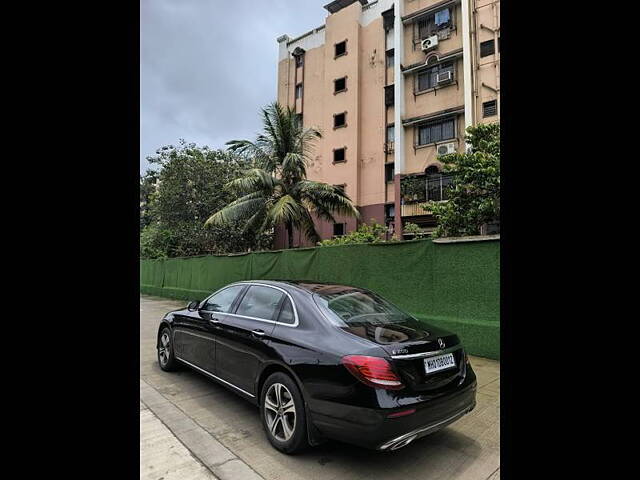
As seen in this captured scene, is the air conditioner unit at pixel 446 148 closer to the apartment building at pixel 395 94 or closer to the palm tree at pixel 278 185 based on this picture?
the apartment building at pixel 395 94

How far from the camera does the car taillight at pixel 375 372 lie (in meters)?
2.65

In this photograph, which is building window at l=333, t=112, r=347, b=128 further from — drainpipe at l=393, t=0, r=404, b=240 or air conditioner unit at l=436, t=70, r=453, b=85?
air conditioner unit at l=436, t=70, r=453, b=85

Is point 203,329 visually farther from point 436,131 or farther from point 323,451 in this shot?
point 436,131

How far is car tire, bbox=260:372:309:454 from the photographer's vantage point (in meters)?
2.97

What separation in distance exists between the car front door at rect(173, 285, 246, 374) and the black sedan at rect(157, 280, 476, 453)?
0.09m

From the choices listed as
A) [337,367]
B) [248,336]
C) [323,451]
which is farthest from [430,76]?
[323,451]

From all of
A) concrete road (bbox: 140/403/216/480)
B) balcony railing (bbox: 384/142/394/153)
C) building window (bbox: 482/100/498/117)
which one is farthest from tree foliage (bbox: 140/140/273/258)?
concrete road (bbox: 140/403/216/480)

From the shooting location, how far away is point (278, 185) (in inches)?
583

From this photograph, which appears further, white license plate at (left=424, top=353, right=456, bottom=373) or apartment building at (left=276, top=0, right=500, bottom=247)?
apartment building at (left=276, top=0, right=500, bottom=247)

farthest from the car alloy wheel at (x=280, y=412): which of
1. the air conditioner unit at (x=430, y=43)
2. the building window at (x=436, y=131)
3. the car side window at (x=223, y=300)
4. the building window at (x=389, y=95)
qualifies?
the air conditioner unit at (x=430, y=43)
